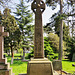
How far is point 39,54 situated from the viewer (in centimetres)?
525

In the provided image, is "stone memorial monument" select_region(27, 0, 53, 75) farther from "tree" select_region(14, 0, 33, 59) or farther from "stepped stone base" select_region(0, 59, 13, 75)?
"tree" select_region(14, 0, 33, 59)

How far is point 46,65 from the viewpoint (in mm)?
4629

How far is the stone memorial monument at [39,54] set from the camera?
4574mm

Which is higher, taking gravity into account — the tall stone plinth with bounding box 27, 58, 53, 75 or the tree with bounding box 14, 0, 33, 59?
the tree with bounding box 14, 0, 33, 59

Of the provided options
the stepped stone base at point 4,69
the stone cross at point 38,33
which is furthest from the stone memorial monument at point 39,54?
the stepped stone base at point 4,69

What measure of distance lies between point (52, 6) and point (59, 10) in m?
1.34

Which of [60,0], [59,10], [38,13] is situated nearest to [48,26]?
[59,10]

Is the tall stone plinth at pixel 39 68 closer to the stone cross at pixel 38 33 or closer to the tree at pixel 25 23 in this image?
the stone cross at pixel 38 33

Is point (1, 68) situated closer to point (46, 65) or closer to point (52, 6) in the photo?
point (46, 65)

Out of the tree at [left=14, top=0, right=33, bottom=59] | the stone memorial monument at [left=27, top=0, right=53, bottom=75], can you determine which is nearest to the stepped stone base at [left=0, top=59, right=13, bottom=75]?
the stone memorial monument at [left=27, top=0, right=53, bottom=75]

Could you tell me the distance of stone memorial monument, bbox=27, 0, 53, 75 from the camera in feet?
15.0

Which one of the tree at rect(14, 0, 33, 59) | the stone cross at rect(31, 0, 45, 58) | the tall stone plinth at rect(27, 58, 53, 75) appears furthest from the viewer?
the tree at rect(14, 0, 33, 59)

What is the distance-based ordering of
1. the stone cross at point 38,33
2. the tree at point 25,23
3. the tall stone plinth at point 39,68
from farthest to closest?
the tree at point 25,23 → the stone cross at point 38,33 → the tall stone plinth at point 39,68

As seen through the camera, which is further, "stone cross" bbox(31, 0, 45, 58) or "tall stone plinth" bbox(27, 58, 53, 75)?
"stone cross" bbox(31, 0, 45, 58)
